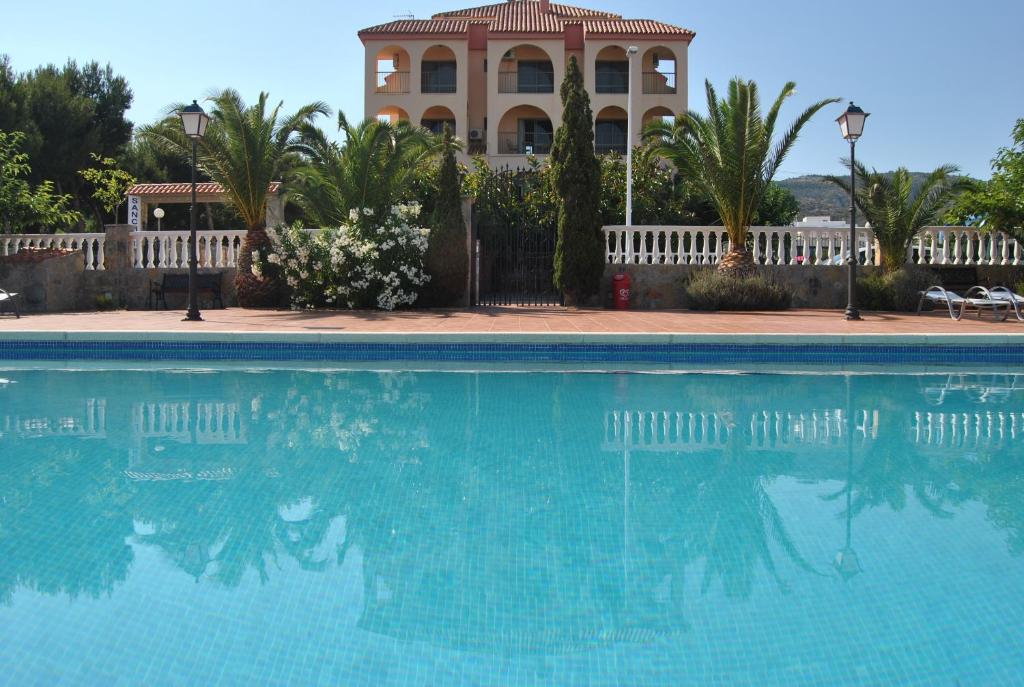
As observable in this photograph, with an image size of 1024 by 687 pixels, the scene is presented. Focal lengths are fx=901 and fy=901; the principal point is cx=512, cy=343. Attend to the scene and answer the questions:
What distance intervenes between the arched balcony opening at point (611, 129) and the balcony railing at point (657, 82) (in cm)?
139

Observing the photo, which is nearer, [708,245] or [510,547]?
[510,547]

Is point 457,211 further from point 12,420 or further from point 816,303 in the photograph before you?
point 12,420

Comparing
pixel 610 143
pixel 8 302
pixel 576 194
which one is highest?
pixel 610 143

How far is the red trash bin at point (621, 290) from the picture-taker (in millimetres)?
17484

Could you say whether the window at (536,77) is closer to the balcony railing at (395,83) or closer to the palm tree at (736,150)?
the balcony railing at (395,83)

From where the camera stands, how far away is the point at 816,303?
18047 mm

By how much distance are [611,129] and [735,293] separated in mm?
22417

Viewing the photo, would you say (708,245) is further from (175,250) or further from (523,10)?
(523,10)

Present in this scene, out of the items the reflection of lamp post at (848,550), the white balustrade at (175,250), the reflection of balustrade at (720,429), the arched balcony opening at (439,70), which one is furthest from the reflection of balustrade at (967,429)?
the arched balcony opening at (439,70)

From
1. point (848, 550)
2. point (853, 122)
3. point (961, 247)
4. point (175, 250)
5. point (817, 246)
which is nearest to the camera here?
point (848, 550)

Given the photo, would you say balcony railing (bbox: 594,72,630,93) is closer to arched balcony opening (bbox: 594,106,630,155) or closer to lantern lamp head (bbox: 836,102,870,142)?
arched balcony opening (bbox: 594,106,630,155)

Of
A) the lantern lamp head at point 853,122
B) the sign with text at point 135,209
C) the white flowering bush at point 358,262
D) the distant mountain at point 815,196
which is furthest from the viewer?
the distant mountain at point 815,196

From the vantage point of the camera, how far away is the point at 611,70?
37.8 meters

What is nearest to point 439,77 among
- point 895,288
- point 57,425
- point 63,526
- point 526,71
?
point 526,71
